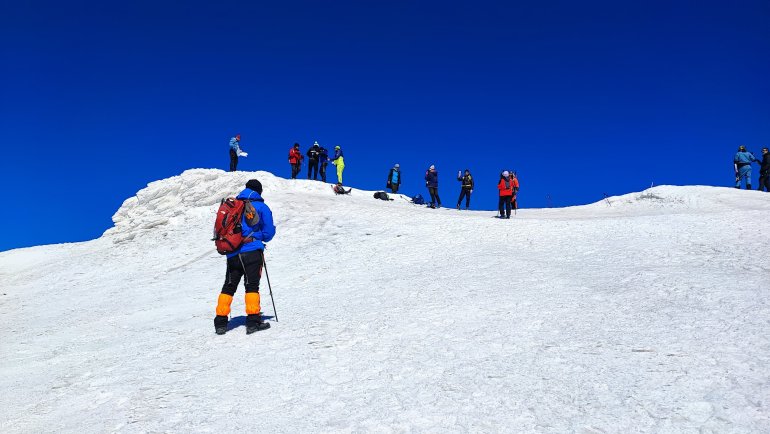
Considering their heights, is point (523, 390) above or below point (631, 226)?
below

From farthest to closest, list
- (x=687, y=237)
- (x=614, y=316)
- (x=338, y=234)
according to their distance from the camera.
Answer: (x=338, y=234), (x=687, y=237), (x=614, y=316)

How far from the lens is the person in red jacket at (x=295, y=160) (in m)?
26.6

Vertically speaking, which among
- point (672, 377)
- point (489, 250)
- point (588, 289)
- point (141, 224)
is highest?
point (141, 224)

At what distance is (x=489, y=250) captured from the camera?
12297 mm

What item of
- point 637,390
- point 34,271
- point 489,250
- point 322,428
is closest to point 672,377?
point 637,390

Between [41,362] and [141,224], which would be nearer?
[41,362]

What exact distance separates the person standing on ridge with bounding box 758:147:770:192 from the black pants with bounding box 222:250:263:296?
24578 millimetres

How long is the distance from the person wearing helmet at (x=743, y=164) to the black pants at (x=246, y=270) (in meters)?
24.3

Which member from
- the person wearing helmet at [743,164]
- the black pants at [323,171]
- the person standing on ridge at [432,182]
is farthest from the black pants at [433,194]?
Result: the person wearing helmet at [743,164]

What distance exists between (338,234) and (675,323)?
38.1 feet

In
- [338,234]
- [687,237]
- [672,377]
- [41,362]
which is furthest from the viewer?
[338,234]

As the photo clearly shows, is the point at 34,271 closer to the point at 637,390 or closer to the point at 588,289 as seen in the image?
the point at 588,289

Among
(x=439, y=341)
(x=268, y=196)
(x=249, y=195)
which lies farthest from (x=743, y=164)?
(x=249, y=195)

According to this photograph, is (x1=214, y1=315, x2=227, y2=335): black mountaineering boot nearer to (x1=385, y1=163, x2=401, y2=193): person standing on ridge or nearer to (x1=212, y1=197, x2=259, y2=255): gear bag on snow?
(x1=212, y1=197, x2=259, y2=255): gear bag on snow
